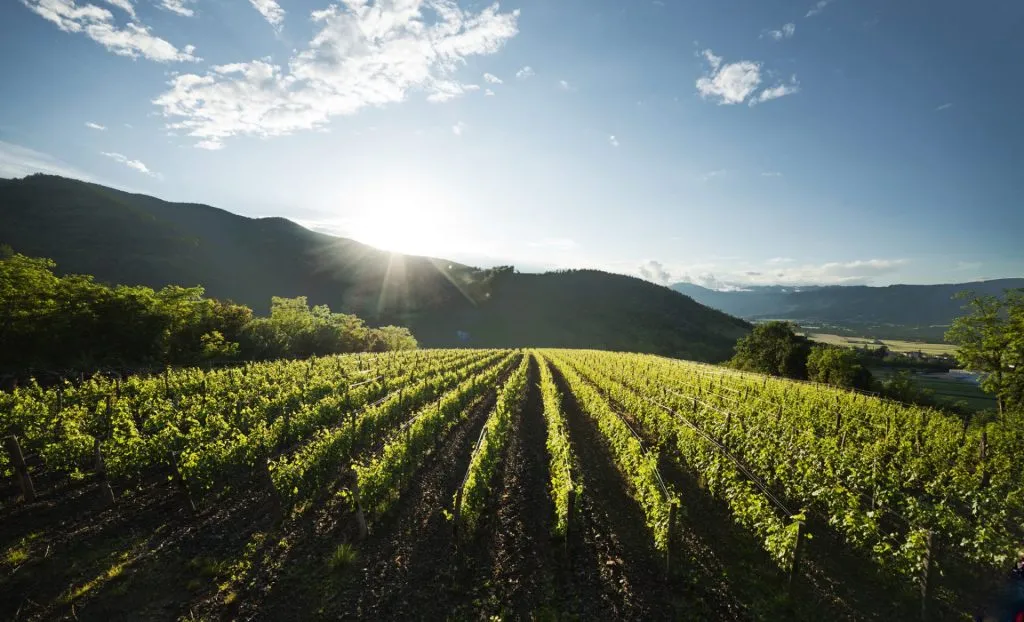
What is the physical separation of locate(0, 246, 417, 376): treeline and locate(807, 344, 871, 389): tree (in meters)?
57.4

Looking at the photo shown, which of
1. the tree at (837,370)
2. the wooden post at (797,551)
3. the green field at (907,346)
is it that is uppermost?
the wooden post at (797,551)

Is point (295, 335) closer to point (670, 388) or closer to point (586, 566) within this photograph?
point (670, 388)

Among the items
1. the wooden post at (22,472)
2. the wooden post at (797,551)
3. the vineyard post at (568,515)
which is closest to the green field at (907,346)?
the wooden post at (797,551)

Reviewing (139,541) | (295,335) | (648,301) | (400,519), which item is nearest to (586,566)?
(400,519)

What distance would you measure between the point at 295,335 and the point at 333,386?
24.9 m

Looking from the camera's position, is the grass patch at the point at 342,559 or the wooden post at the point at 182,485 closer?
the grass patch at the point at 342,559

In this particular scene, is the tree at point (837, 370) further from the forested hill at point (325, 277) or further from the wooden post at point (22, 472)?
the wooden post at point (22, 472)

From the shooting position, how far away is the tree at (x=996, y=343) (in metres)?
25.6

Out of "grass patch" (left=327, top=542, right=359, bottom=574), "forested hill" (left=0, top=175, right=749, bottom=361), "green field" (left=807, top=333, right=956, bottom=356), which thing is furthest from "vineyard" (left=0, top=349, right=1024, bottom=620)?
"green field" (left=807, top=333, right=956, bottom=356)

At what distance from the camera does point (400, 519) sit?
9859 mm

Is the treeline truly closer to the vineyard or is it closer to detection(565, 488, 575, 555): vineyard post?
the vineyard

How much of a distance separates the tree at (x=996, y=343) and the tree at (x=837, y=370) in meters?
12.2

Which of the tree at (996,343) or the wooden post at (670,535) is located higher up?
the tree at (996,343)

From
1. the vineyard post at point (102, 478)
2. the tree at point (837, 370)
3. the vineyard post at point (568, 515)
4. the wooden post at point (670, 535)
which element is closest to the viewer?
the wooden post at point (670, 535)
